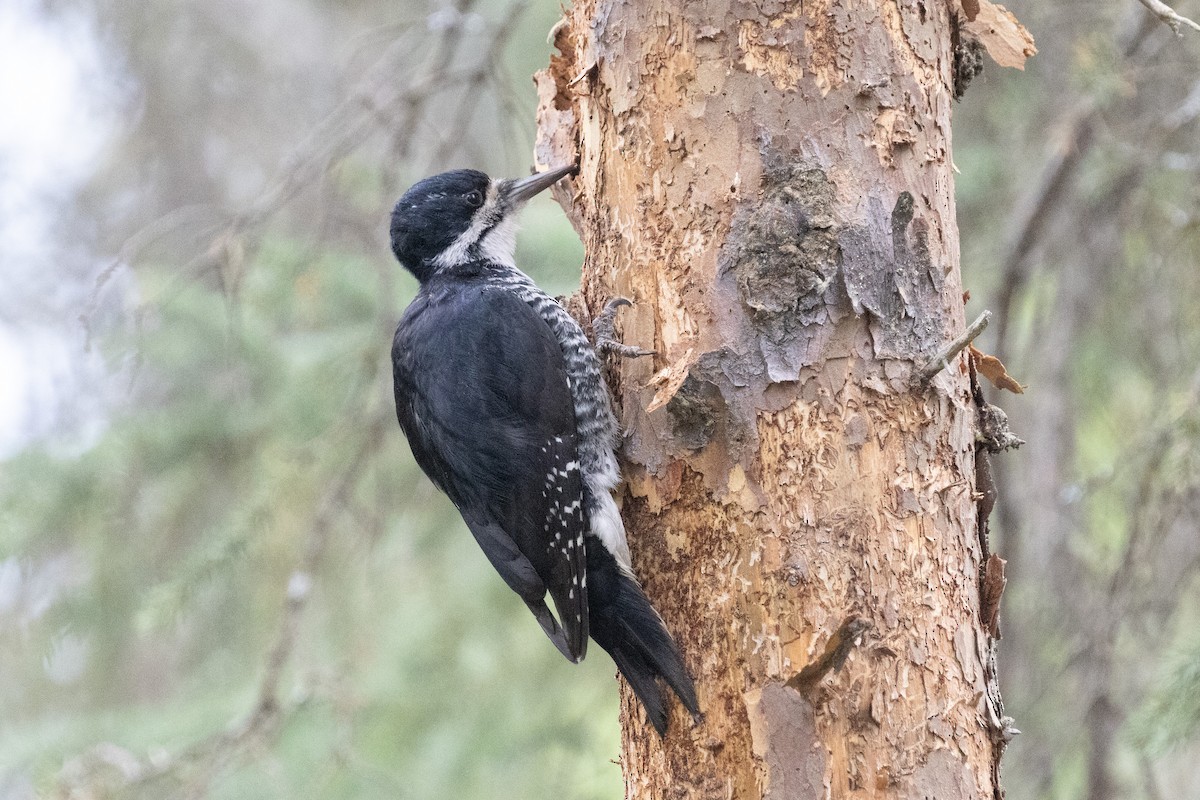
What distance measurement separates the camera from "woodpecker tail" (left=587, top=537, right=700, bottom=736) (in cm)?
199

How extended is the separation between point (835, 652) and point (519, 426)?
1.07 m

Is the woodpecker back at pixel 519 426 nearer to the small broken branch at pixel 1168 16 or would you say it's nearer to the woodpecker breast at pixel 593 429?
the woodpecker breast at pixel 593 429

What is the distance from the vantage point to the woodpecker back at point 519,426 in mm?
2385

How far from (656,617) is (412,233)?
1511mm

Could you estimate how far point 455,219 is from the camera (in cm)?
311

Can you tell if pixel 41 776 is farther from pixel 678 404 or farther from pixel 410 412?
pixel 678 404

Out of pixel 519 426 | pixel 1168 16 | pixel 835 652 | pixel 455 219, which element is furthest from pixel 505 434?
pixel 1168 16

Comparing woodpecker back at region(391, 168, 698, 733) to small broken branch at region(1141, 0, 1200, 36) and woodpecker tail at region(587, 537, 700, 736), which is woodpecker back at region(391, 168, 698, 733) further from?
small broken branch at region(1141, 0, 1200, 36)

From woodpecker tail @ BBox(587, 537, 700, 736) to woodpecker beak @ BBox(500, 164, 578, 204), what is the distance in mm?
890

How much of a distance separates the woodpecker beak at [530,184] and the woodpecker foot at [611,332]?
422 millimetres

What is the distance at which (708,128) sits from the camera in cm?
210

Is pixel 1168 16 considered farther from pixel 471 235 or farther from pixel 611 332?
pixel 471 235

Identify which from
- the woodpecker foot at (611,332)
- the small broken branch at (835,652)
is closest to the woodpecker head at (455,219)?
the woodpecker foot at (611,332)

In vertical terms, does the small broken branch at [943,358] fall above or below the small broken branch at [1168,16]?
below
